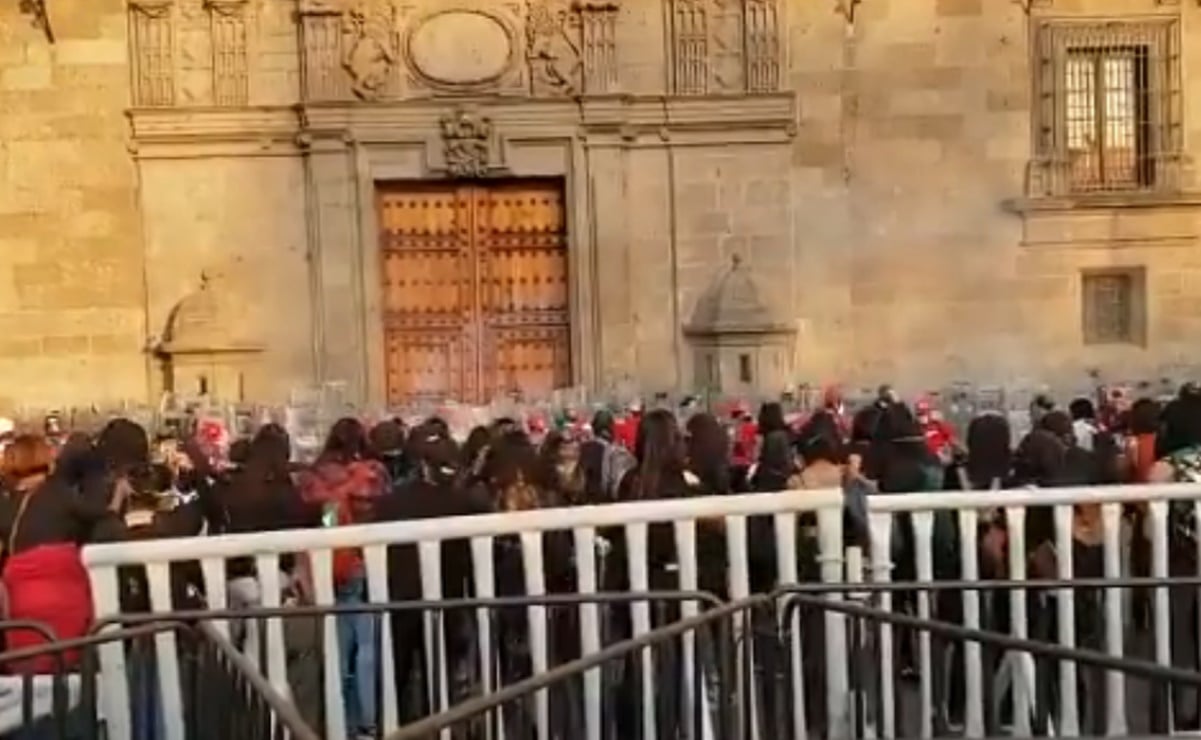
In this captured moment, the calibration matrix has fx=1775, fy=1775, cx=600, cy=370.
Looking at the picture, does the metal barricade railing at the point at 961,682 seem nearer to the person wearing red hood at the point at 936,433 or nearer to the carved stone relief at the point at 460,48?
the person wearing red hood at the point at 936,433

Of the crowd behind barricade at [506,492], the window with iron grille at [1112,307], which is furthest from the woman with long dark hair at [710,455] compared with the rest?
the window with iron grille at [1112,307]

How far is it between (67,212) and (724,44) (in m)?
6.72

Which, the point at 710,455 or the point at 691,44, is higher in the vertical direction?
the point at 691,44

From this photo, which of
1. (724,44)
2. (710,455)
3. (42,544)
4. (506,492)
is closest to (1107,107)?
(724,44)

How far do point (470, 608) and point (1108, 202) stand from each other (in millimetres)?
13702

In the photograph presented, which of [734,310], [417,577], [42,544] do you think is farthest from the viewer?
[734,310]

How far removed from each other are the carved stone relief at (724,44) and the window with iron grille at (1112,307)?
4.03m

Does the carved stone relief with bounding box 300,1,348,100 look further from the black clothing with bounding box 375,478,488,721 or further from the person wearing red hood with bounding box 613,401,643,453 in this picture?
the black clothing with bounding box 375,478,488,721

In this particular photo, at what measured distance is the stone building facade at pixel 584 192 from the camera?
17.4 m

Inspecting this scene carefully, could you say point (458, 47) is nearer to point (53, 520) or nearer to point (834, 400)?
point (834, 400)

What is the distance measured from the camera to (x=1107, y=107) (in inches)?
726

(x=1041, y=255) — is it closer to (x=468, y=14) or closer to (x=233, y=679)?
(x=468, y=14)

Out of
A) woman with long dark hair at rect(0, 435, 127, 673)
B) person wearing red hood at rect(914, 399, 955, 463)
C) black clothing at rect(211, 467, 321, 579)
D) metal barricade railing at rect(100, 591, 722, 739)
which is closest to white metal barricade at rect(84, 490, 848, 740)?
metal barricade railing at rect(100, 591, 722, 739)

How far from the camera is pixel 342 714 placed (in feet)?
21.6
